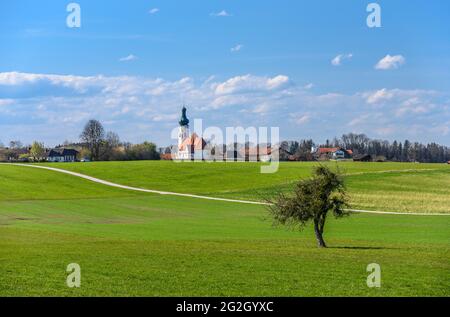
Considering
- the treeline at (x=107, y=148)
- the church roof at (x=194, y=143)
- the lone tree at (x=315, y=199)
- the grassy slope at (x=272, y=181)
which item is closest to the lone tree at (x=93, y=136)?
the treeline at (x=107, y=148)

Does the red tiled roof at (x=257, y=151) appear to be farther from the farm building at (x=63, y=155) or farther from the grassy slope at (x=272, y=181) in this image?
the farm building at (x=63, y=155)

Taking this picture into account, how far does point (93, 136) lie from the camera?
416 feet

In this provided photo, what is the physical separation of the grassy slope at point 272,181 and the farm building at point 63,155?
75.9 meters

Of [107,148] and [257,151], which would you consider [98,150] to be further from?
[257,151]

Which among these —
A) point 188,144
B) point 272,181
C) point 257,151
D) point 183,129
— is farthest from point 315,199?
point 183,129

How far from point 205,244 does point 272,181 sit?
51559 mm

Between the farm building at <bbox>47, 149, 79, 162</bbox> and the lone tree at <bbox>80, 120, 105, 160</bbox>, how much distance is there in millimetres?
40978

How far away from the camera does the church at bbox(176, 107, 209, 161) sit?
504 feet

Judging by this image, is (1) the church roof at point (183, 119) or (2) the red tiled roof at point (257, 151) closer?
A: (2) the red tiled roof at point (257, 151)

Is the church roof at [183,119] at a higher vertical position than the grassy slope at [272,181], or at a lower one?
higher

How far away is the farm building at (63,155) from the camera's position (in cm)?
17262

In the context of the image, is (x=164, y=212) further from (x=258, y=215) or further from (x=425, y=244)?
(x=425, y=244)
